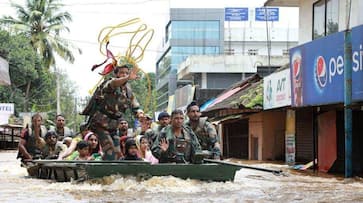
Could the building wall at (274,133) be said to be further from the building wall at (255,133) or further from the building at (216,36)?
the building at (216,36)

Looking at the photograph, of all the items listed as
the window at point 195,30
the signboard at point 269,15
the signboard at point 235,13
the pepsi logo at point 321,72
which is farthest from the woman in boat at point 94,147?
the window at point 195,30

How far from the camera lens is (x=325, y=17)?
18.7 meters

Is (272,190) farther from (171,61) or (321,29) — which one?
(171,61)

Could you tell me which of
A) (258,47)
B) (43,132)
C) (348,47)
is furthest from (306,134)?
(258,47)

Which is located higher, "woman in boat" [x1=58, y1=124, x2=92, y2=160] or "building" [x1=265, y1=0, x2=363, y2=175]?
"building" [x1=265, y1=0, x2=363, y2=175]

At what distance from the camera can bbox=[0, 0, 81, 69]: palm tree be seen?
152 ft

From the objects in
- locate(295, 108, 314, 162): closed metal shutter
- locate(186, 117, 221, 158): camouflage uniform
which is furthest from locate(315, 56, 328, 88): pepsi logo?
locate(295, 108, 314, 162): closed metal shutter

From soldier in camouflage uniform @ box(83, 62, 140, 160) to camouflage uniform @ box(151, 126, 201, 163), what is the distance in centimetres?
100

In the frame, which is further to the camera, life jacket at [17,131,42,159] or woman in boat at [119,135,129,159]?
life jacket at [17,131,42,159]

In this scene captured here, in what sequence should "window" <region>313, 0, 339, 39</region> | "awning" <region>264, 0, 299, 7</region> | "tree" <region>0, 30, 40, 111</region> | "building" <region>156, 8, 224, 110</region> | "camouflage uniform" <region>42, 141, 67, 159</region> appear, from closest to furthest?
"camouflage uniform" <region>42, 141, 67, 159</region>, "window" <region>313, 0, 339, 39</region>, "awning" <region>264, 0, 299, 7</region>, "tree" <region>0, 30, 40, 111</region>, "building" <region>156, 8, 224, 110</region>

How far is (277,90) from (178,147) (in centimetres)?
979

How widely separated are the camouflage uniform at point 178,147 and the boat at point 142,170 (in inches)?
13.9

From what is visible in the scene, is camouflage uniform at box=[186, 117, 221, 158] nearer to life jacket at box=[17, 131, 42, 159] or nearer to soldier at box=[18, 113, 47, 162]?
soldier at box=[18, 113, 47, 162]

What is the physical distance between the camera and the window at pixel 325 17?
17781 mm
